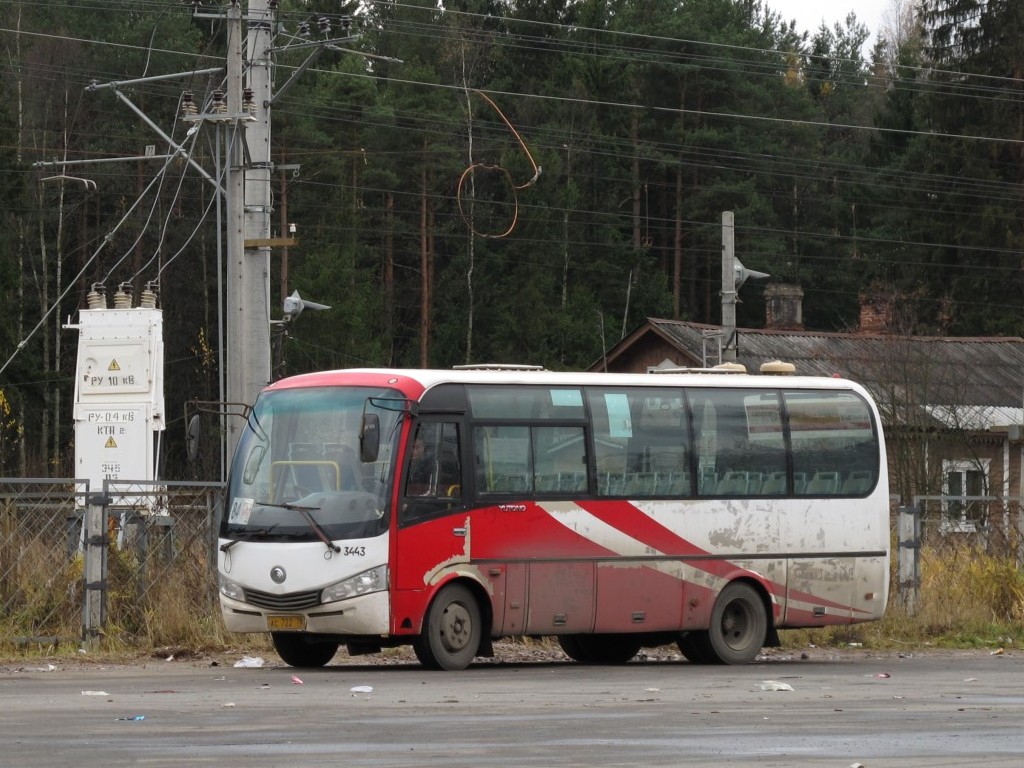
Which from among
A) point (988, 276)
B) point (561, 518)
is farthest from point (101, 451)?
point (988, 276)

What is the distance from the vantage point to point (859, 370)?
158 feet

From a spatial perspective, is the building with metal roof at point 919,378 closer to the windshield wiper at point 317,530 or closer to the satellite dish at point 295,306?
the satellite dish at point 295,306

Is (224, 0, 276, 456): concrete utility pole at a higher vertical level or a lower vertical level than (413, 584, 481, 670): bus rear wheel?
higher

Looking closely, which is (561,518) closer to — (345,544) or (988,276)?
(345,544)

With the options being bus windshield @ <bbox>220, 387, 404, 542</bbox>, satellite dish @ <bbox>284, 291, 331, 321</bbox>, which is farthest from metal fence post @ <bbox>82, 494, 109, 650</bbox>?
satellite dish @ <bbox>284, 291, 331, 321</bbox>

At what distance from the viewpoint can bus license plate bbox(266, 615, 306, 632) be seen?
1744cm

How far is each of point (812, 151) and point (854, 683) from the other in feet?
214

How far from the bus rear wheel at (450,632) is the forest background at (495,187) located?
45.1 meters

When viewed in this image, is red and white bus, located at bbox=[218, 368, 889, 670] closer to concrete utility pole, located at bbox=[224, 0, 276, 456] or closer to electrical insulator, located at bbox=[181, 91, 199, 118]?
concrete utility pole, located at bbox=[224, 0, 276, 456]

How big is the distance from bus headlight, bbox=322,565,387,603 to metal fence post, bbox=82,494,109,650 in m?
2.68

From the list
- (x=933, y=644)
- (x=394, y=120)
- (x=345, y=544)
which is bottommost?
(x=933, y=644)

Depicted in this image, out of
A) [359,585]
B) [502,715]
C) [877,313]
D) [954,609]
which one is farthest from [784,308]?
[502,715]

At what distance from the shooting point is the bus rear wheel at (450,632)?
17625 millimetres

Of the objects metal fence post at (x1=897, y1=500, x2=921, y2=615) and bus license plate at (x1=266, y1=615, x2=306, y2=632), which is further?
metal fence post at (x1=897, y1=500, x2=921, y2=615)
